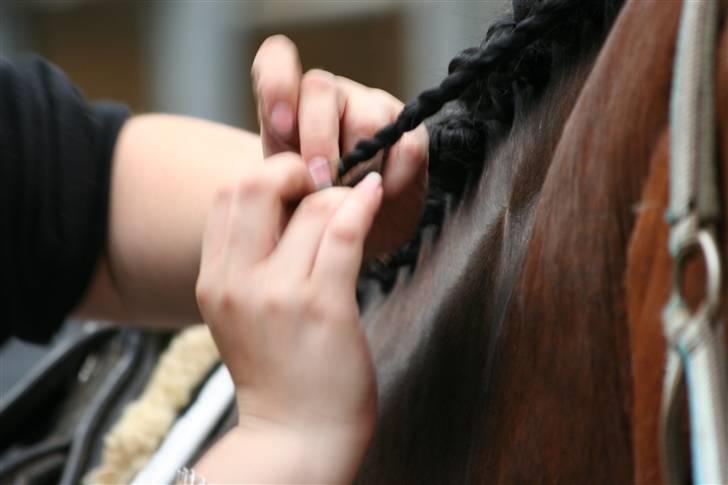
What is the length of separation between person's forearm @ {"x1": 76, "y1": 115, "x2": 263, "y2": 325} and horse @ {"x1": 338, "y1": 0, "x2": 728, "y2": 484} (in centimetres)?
33

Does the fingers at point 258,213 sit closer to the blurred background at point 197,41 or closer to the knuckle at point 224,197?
the knuckle at point 224,197

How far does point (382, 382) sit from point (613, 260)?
244mm

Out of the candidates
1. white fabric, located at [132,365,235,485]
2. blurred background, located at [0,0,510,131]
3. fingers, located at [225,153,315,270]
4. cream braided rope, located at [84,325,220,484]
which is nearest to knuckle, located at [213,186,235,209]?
fingers, located at [225,153,315,270]

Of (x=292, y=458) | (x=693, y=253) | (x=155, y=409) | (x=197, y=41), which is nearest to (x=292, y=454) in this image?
(x=292, y=458)

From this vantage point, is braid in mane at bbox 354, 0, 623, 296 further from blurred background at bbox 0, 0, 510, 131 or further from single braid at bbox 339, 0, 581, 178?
blurred background at bbox 0, 0, 510, 131

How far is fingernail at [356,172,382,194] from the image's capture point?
1.53 ft

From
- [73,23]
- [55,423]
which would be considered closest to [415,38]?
[73,23]

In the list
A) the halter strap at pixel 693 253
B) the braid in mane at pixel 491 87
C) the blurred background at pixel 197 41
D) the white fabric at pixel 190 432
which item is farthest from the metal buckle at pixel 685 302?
the blurred background at pixel 197 41

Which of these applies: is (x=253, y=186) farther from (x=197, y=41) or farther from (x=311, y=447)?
(x=197, y=41)

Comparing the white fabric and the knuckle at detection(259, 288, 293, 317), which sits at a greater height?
the knuckle at detection(259, 288, 293, 317)

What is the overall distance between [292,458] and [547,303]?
0.13 meters

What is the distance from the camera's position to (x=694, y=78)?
0.32m

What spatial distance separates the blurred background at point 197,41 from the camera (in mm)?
3344

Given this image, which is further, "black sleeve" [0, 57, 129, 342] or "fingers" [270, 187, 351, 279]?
"black sleeve" [0, 57, 129, 342]
